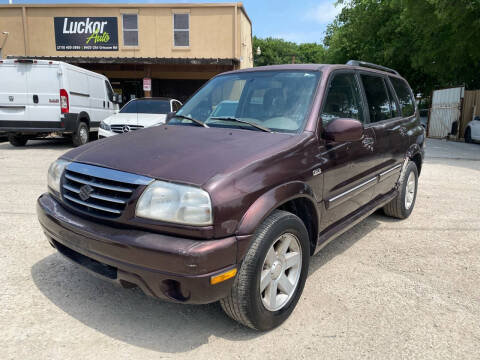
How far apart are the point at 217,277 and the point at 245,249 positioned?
0.23m

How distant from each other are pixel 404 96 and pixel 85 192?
13.6 feet

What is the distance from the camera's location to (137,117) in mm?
8953

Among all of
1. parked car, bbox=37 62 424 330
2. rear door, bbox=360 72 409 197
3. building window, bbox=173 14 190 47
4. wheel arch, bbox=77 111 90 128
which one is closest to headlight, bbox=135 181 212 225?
parked car, bbox=37 62 424 330

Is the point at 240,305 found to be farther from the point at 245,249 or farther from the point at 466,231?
the point at 466,231

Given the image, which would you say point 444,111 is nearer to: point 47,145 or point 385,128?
point 385,128

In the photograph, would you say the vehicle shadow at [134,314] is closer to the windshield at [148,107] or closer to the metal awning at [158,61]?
the windshield at [148,107]

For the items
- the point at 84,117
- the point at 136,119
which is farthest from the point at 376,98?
the point at 84,117

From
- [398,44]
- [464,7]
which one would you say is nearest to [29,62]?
[464,7]

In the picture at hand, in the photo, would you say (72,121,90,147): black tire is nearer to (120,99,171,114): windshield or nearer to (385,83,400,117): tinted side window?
(120,99,171,114): windshield

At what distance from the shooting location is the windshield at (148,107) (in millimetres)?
9711

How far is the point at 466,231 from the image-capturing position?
4422mm

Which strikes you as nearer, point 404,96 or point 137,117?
point 404,96

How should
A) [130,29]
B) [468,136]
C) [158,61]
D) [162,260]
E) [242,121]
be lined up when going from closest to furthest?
[162,260], [242,121], [468,136], [158,61], [130,29]

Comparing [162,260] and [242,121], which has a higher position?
[242,121]
